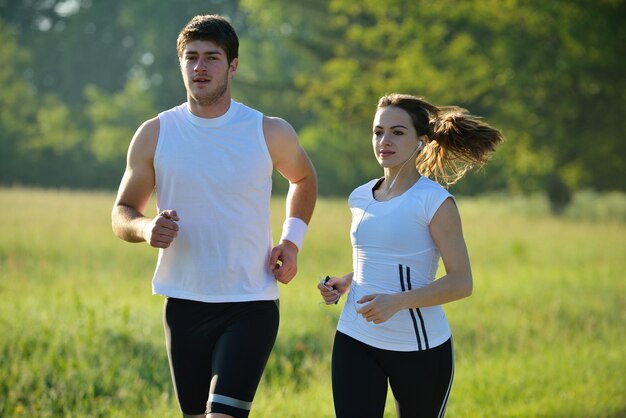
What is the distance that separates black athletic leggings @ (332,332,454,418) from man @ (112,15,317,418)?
1.30 ft

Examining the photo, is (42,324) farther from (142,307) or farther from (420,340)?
(420,340)

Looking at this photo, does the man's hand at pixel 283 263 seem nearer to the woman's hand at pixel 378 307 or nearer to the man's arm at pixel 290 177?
the man's arm at pixel 290 177

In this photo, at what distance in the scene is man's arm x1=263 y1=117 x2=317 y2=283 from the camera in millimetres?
4316

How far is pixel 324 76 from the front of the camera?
3662 cm

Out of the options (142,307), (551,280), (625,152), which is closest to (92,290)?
(142,307)

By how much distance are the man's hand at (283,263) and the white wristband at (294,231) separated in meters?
0.12

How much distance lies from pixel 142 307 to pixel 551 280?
6315 mm

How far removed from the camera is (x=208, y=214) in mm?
4172

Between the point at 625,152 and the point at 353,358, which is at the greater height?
the point at 625,152

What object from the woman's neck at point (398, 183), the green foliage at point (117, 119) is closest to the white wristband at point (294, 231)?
the woman's neck at point (398, 183)

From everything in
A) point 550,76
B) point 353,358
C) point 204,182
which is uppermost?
point 550,76

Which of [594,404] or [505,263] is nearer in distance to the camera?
[594,404]

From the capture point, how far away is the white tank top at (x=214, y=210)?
13.7ft

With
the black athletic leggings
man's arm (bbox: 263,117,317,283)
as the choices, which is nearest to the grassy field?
man's arm (bbox: 263,117,317,283)
